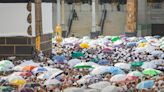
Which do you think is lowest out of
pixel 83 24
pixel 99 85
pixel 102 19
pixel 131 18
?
pixel 83 24

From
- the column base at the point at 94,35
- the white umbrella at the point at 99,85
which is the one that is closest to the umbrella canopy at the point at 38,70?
the white umbrella at the point at 99,85

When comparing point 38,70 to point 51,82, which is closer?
point 51,82

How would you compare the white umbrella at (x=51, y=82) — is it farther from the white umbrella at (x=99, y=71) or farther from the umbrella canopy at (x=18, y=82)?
the white umbrella at (x=99, y=71)

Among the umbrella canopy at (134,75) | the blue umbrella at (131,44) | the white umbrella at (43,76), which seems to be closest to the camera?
the umbrella canopy at (134,75)

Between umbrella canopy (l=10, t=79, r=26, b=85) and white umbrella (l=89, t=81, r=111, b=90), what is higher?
white umbrella (l=89, t=81, r=111, b=90)

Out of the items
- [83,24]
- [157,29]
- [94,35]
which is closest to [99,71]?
[94,35]

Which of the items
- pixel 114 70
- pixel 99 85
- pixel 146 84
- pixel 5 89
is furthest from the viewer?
pixel 114 70

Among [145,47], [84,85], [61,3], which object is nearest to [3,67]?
[84,85]

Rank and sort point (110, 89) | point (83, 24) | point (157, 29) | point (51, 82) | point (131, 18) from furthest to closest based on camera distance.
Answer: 1. point (83, 24)
2. point (157, 29)
3. point (131, 18)
4. point (51, 82)
5. point (110, 89)

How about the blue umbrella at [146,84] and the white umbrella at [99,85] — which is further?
the blue umbrella at [146,84]

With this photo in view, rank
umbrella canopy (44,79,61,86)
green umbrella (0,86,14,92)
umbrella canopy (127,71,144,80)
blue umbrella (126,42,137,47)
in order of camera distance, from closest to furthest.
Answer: green umbrella (0,86,14,92)
umbrella canopy (44,79,61,86)
umbrella canopy (127,71,144,80)
blue umbrella (126,42,137,47)

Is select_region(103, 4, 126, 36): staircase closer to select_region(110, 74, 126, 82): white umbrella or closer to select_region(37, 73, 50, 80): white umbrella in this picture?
select_region(37, 73, 50, 80): white umbrella

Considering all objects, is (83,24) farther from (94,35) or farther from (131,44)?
(131,44)

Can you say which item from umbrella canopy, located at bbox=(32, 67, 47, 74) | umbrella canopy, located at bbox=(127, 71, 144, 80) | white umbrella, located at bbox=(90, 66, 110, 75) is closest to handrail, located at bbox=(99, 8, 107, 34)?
umbrella canopy, located at bbox=(32, 67, 47, 74)
